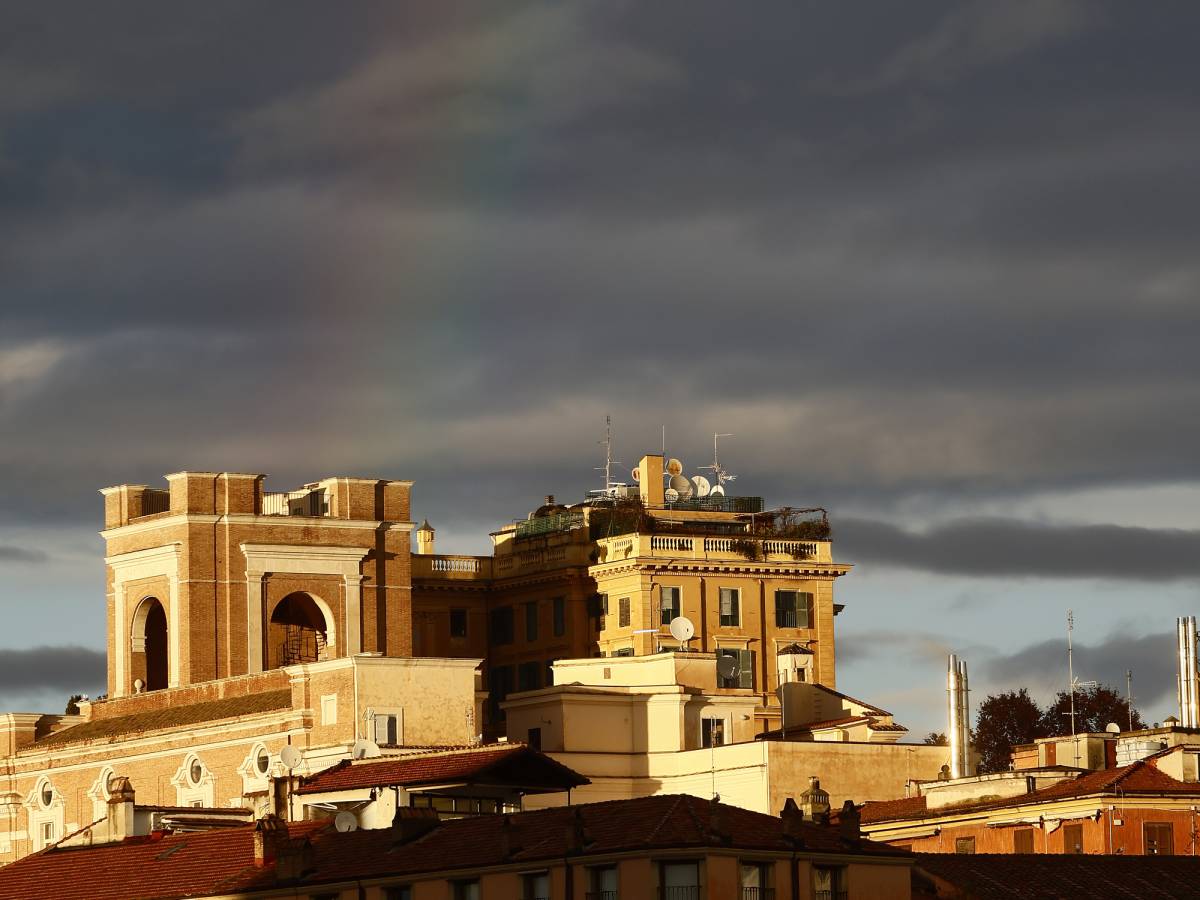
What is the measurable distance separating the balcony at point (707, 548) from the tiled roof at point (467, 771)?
187 ft

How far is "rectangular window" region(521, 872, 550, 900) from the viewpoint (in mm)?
73125

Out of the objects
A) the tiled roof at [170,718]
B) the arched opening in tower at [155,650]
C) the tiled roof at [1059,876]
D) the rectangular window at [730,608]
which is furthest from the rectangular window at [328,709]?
the rectangular window at [730,608]

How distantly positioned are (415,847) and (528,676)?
82.6m

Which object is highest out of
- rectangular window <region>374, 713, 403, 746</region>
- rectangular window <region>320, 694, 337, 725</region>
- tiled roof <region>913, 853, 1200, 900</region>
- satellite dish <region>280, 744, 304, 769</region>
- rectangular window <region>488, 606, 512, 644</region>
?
rectangular window <region>488, 606, 512, 644</region>

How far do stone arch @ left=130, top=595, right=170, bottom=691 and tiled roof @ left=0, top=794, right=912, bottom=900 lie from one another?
49.9 m

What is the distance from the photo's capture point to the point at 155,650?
14575 centimetres

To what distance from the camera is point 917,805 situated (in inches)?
4299

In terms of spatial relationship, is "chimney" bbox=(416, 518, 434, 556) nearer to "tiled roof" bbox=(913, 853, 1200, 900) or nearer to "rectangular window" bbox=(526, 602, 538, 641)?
"rectangular window" bbox=(526, 602, 538, 641)

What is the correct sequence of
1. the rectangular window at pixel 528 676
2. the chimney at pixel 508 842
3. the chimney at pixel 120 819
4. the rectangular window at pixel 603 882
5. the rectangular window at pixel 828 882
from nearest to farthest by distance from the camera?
the rectangular window at pixel 603 882, the rectangular window at pixel 828 882, the chimney at pixel 508 842, the chimney at pixel 120 819, the rectangular window at pixel 528 676

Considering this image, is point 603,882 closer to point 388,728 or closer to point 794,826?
point 794,826

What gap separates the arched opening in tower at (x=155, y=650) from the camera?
145 metres

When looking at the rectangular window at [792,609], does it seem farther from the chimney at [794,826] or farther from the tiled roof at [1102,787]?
the chimney at [794,826]

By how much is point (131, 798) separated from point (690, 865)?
33.5 meters

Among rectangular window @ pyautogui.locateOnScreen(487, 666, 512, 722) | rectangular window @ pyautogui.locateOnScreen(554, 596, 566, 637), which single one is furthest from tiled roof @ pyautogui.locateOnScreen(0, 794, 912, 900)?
rectangular window @ pyautogui.locateOnScreen(554, 596, 566, 637)
